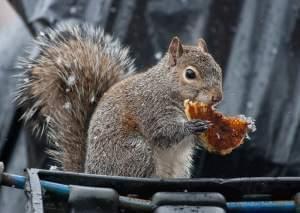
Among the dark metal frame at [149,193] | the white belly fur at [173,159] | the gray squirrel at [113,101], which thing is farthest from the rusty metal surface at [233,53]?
the dark metal frame at [149,193]

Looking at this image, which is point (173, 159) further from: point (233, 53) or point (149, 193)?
point (233, 53)

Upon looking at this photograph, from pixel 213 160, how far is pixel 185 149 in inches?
30.5

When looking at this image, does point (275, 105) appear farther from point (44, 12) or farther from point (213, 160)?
point (44, 12)

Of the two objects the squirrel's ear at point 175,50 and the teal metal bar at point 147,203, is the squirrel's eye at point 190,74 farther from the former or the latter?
the teal metal bar at point 147,203

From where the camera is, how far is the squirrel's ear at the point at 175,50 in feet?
7.30

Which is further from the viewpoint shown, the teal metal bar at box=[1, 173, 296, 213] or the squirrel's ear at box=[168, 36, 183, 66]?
the squirrel's ear at box=[168, 36, 183, 66]

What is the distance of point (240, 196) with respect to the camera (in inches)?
60.6

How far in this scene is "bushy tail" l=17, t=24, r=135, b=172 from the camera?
2.42 meters

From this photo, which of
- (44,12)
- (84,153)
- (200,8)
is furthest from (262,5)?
(84,153)

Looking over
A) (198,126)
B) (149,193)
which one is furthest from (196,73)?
(149,193)

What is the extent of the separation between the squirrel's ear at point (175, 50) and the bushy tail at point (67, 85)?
28 cm

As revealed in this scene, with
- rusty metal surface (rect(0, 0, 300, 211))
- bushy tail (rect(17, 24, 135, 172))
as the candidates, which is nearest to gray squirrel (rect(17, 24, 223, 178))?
bushy tail (rect(17, 24, 135, 172))

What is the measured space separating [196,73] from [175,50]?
11 centimetres

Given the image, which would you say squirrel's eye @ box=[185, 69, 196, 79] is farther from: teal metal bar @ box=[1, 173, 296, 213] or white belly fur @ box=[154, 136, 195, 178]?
teal metal bar @ box=[1, 173, 296, 213]
